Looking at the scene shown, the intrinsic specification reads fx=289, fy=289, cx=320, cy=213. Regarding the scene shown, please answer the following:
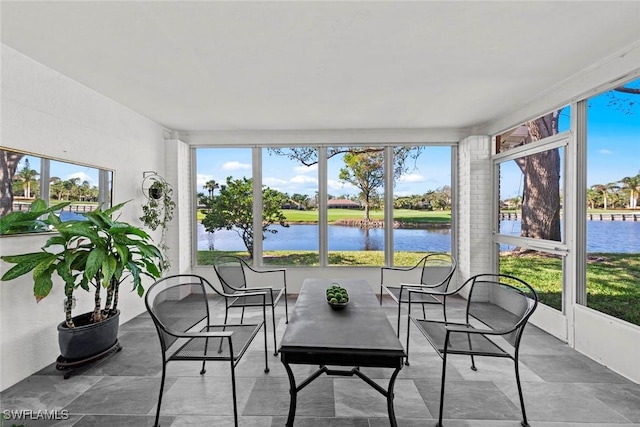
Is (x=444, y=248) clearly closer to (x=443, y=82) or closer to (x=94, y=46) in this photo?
(x=443, y=82)

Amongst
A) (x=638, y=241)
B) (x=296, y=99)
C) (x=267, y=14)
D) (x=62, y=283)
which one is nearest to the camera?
(x=267, y=14)

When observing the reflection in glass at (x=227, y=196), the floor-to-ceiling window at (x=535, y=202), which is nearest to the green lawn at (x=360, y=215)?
the reflection in glass at (x=227, y=196)

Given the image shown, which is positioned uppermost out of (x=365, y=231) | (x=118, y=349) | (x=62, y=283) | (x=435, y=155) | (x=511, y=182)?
(x=435, y=155)

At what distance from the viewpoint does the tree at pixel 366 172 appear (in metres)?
4.71

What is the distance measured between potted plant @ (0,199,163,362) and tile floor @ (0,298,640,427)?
288 millimetres

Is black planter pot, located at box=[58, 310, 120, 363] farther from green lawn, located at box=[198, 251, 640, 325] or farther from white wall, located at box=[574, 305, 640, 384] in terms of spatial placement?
white wall, located at box=[574, 305, 640, 384]

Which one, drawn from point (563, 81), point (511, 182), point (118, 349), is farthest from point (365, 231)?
point (118, 349)

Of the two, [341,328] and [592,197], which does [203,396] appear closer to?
[341,328]

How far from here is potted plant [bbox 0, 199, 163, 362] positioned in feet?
7.13

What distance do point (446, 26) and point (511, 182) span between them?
2.82 metres

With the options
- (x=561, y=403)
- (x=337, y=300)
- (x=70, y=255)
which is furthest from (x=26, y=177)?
(x=561, y=403)

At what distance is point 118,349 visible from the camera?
280 centimetres

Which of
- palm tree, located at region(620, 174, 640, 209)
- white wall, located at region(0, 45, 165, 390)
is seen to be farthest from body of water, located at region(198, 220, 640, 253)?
palm tree, located at region(620, 174, 640, 209)

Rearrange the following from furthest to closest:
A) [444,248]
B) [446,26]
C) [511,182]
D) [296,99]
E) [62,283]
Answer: [444,248] → [511,182] → [296,99] → [62,283] → [446,26]
